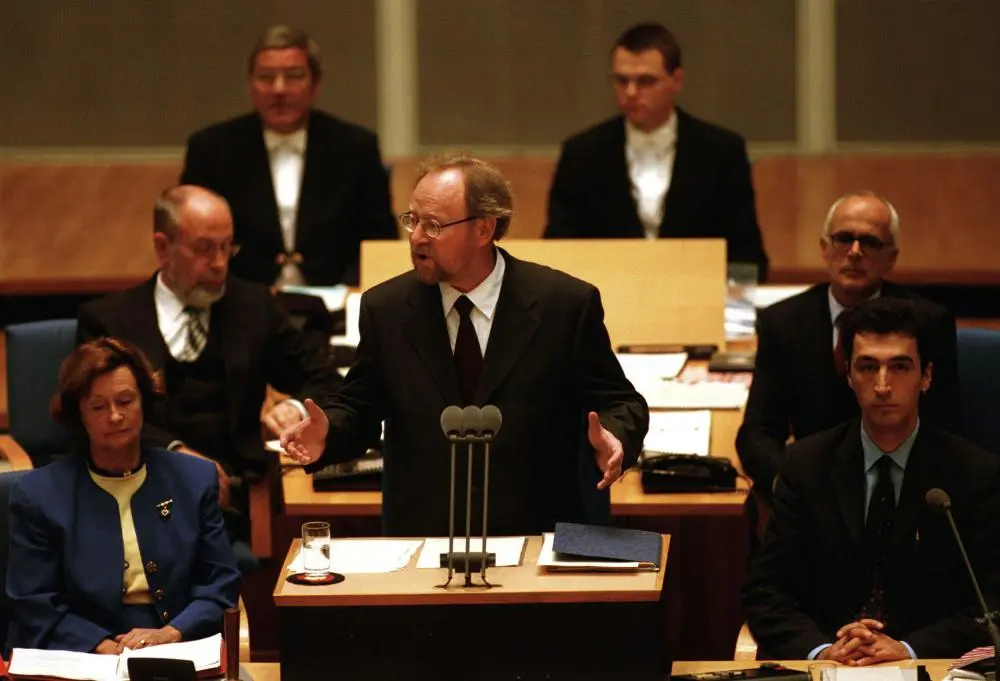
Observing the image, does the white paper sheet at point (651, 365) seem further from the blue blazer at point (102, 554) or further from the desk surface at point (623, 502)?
the blue blazer at point (102, 554)

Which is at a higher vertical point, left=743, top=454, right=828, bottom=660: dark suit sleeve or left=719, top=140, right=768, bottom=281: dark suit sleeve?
left=719, top=140, right=768, bottom=281: dark suit sleeve

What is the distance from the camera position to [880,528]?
12.2ft

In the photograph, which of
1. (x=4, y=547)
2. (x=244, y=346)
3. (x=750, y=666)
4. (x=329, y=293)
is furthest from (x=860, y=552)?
(x=329, y=293)

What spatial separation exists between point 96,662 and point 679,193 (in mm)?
3590

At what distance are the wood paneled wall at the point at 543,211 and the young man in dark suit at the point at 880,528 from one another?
14.1 ft

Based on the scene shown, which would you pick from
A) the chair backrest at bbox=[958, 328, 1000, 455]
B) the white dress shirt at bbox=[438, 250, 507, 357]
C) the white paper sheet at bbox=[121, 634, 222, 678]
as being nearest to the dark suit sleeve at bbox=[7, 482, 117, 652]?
the white paper sheet at bbox=[121, 634, 222, 678]

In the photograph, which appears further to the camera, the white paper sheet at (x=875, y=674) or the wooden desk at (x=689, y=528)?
the wooden desk at (x=689, y=528)

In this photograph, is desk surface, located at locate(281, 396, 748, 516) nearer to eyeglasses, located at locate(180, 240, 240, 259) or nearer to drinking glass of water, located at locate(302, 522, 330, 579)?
eyeglasses, located at locate(180, 240, 240, 259)

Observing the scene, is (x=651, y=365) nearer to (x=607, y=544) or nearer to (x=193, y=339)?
(x=193, y=339)

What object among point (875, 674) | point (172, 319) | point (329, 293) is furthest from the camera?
point (329, 293)

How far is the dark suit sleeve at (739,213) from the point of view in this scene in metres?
6.29

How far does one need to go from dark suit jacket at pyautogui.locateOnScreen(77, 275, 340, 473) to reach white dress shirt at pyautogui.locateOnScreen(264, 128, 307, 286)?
143 centimetres

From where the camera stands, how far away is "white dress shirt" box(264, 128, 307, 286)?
645 centimetres

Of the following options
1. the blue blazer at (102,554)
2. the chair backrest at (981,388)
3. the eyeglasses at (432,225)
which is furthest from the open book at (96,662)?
the chair backrest at (981,388)
